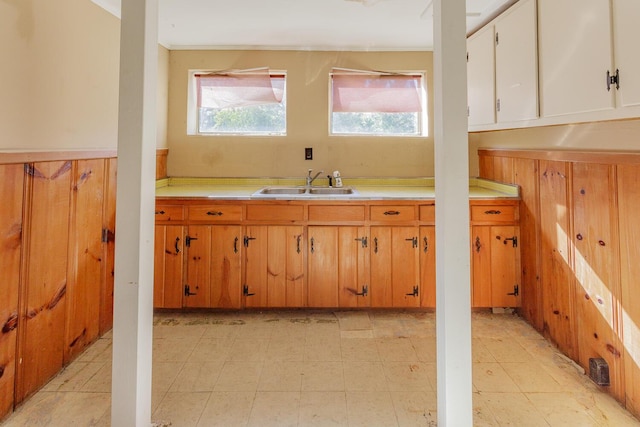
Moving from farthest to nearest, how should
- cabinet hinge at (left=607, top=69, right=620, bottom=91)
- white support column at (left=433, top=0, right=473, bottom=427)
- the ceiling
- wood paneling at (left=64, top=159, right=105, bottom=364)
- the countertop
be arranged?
1. the countertop
2. the ceiling
3. wood paneling at (left=64, top=159, right=105, bottom=364)
4. cabinet hinge at (left=607, top=69, right=620, bottom=91)
5. white support column at (left=433, top=0, right=473, bottom=427)

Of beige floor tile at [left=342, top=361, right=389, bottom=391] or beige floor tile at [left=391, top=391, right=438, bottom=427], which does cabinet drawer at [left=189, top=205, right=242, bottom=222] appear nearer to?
beige floor tile at [left=342, top=361, right=389, bottom=391]

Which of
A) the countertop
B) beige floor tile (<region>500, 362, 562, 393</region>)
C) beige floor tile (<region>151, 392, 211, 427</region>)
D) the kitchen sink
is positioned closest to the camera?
beige floor tile (<region>151, 392, 211, 427</region>)

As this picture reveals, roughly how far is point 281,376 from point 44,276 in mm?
1323

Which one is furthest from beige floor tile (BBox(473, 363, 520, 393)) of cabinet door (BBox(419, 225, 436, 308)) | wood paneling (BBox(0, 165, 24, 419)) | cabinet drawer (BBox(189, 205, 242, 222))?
wood paneling (BBox(0, 165, 24, 419))

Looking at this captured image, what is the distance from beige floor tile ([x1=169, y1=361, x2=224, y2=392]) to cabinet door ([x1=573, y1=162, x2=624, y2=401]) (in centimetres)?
200

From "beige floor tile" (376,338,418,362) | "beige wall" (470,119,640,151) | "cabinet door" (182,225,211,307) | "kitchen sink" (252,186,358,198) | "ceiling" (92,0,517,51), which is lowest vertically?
"beige floor tile" (376,338,418,362)

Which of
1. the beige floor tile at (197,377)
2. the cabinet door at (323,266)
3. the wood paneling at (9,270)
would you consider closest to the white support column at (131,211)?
the beige floor tile at (197,377)

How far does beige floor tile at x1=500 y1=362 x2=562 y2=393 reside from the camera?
1.90 meters

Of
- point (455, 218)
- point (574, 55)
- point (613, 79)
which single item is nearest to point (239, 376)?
point (455, 218)

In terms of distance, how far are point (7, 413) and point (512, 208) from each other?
3186 mm

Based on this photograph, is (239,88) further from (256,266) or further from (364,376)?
(364,376)

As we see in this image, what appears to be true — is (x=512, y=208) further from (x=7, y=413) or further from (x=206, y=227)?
(x=7, y=413)

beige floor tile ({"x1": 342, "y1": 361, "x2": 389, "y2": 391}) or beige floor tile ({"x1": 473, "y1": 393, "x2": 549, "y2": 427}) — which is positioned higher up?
beige floor tile ({"x1": 342, "y1": 361, "x2": 389, "y2": 391})

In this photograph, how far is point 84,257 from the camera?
2.25 metres
